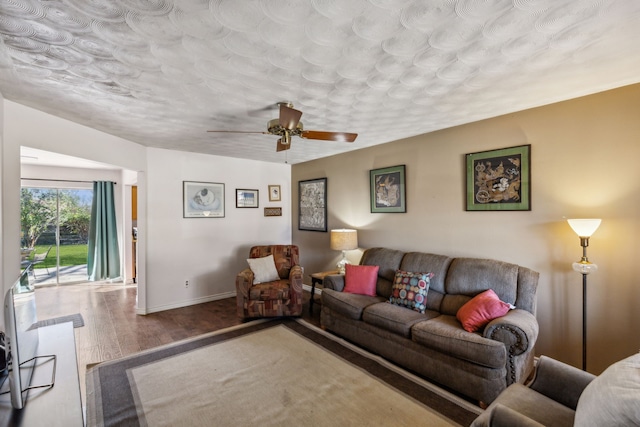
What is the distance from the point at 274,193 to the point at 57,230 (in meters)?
4.30

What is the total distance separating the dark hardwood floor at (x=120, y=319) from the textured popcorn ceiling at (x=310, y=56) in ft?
7.88

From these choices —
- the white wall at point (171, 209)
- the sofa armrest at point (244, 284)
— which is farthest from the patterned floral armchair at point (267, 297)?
the white wall at point (171, 209)

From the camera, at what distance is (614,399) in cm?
96

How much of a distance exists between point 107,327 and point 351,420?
3.31m

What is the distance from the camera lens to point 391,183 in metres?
3.85

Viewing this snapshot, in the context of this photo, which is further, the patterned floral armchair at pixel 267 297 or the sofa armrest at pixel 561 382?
the patterned floral armchair at pixel 267 297

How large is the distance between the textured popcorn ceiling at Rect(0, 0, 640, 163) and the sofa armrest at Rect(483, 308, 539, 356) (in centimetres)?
181

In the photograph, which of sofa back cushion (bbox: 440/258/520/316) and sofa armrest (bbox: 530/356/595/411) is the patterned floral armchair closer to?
sofa back cushion (bbox: 440/258/520/316)

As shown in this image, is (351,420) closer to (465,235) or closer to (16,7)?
(465,235)

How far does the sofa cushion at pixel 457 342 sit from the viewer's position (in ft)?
6.68

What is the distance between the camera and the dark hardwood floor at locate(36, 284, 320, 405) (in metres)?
3.04

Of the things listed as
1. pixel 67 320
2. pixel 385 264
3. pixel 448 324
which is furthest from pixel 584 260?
pixel 67 320

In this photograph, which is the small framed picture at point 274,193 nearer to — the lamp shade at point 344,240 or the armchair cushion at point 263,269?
the armchair cushion at point 263,269

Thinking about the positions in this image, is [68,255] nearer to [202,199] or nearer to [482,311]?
[202,199]
